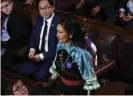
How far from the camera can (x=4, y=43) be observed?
3137 mm

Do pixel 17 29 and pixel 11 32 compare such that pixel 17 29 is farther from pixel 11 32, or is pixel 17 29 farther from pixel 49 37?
pixel 49 37

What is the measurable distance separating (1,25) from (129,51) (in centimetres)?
109

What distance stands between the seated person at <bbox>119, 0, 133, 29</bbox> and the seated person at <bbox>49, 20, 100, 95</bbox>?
1.09 metres

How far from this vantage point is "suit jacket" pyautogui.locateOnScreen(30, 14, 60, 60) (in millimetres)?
2979

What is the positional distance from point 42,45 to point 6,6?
437 mm

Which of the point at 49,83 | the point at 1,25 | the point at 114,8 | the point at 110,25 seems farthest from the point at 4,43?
the point at 114,8

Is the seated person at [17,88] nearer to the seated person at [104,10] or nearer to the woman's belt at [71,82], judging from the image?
the woman's belt at [71,82]

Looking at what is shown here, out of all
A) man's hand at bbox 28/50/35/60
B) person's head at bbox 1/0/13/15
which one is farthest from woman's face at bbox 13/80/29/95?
person's head at bbox 1/0/13/15

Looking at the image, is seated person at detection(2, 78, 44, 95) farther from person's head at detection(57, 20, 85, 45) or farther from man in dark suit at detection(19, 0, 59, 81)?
person's head at detection(57, 20, 85, 45)

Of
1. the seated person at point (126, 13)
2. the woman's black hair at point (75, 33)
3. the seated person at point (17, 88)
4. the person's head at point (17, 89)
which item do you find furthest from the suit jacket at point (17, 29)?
the seated person at point (126, 13)

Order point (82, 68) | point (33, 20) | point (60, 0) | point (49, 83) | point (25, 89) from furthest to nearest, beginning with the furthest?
point (60, 0)
point (33, 20)
point (49, 83)
point (25, 89)
point (82, 68)

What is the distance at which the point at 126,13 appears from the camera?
355 centimetres

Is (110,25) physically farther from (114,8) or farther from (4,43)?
(4,43)

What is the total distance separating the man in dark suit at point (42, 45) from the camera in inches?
117
